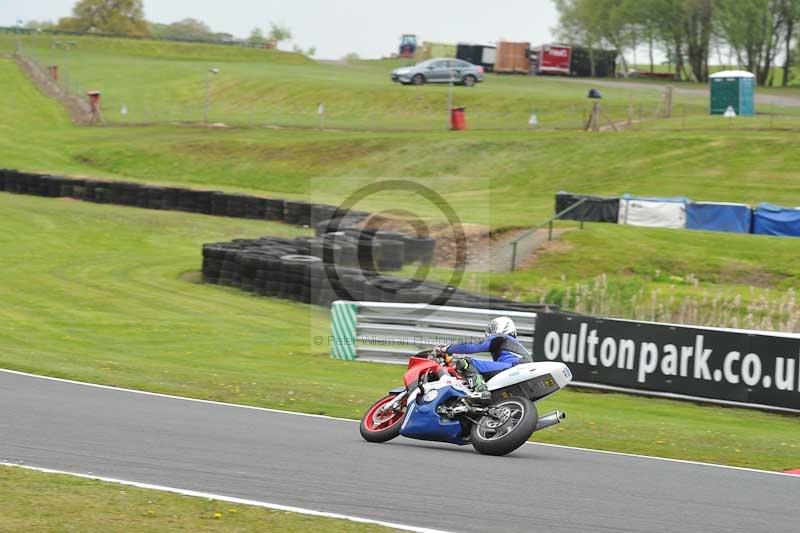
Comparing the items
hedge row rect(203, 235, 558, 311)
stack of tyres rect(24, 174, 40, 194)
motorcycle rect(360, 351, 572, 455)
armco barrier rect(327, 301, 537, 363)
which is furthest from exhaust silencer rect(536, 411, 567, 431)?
stack of tyres rect(24, 174, 40, 194)

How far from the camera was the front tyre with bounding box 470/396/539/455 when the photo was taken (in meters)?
10.5

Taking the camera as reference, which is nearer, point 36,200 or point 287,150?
point 36,200

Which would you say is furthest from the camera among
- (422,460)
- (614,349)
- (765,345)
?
(614,349)

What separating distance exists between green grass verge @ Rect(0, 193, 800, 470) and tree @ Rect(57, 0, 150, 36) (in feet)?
316

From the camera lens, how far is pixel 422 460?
10391mm

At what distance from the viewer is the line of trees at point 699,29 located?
8119cm

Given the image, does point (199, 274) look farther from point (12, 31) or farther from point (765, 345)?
point (12, 31)

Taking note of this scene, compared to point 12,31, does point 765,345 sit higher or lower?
lower

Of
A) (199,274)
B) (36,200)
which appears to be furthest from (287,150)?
(199,274)

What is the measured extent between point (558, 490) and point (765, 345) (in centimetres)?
713

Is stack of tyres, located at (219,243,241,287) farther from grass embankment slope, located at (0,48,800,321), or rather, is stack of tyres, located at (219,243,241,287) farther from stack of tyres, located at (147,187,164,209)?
stack of tyres, located at (147,187,164,209)

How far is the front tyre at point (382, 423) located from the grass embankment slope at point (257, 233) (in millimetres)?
1984

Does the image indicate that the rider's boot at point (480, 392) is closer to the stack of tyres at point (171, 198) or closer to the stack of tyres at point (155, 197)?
the stack of tyres at point (171, 198)

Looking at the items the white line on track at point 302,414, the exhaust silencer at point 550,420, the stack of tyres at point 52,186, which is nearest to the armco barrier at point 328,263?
the white line on track at point 302,414
